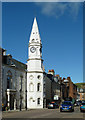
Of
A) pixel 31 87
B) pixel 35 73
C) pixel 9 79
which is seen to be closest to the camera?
pixel 9 79

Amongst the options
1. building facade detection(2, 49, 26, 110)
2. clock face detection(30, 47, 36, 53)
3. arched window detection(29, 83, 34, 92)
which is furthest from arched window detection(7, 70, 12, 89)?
clock face detection(30, 47, 36, 53)

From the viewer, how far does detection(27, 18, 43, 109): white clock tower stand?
172 feet

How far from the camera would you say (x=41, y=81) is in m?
53.4

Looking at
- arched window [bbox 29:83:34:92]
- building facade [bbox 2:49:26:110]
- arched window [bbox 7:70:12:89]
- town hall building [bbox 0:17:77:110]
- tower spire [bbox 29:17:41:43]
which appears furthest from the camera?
tower spire [bbox 29:17:41:43]

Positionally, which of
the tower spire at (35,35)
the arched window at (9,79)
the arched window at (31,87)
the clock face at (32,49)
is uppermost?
Answer: the tower spire at (35,35)

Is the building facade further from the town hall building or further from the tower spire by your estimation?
the tower spire

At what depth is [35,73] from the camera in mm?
53062

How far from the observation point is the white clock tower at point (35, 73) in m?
52.3

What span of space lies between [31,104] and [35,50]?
13569mm

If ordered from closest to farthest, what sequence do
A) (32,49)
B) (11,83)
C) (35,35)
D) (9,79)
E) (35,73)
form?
(9,79), (11,83), (35,73), (32,49), (35,35)

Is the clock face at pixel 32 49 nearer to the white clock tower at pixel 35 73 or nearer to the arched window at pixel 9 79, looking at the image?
the white clock tower at pixel 35 73

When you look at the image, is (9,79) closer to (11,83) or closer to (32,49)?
(11,83)

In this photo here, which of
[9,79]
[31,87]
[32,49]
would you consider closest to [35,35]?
[32,49]

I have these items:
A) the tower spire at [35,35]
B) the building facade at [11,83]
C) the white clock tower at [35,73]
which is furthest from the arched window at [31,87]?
the tower spire at [35,35]
